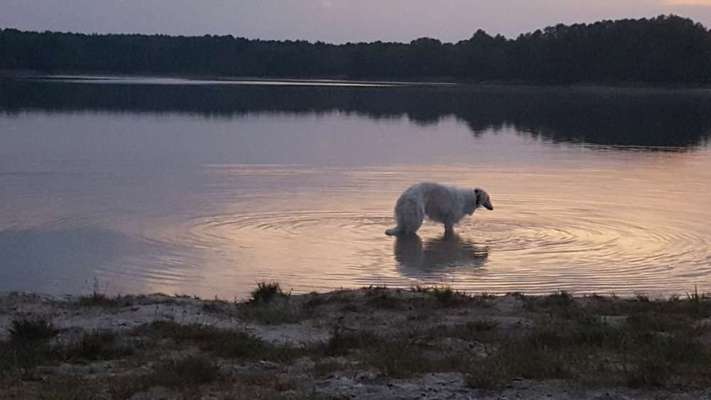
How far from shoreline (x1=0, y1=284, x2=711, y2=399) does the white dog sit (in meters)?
4.75

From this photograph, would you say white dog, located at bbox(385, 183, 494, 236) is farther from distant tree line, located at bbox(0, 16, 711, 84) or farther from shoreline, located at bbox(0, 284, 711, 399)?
distant tree line, located at bbox(0, 16, 711, 84)

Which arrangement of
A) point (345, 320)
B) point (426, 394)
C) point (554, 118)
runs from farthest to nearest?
point (554, 118) < point (345, 320) < point (426, 394)

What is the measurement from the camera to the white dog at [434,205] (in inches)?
627

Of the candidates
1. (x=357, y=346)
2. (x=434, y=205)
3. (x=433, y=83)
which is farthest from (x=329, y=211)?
(x=433, y=83)

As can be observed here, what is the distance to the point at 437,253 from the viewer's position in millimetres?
15172

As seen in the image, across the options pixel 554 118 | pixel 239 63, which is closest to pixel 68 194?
pixel 554 118

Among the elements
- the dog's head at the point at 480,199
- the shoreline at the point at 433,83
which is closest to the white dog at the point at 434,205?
the dog's head at the point at 480,199

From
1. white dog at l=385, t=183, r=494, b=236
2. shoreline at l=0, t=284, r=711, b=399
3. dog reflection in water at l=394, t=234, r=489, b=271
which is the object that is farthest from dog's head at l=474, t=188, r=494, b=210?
shoreline at l=0, t=284, r=711, b=399

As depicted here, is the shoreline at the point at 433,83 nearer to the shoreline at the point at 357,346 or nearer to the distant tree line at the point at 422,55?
the distant tree line at the point at 422,55

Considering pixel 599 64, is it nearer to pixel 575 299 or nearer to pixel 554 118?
pixel 554 118

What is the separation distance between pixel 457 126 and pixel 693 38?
7751 centimetres

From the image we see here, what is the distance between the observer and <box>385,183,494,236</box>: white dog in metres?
15.9

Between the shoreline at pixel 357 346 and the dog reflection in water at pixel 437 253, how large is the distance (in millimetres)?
3027

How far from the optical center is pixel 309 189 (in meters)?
21.4
